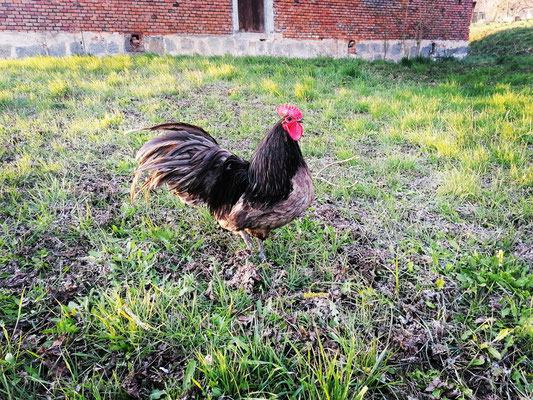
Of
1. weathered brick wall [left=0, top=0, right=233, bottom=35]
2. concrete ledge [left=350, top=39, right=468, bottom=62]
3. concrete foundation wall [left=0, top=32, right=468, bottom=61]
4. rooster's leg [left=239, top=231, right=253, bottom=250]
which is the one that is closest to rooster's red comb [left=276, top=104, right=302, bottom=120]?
rooster's leg [left=239, top=231, right=253, bottom=250]

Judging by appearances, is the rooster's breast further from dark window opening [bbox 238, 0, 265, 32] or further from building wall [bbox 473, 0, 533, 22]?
building wall [bbox 473, 0, 533, 22]

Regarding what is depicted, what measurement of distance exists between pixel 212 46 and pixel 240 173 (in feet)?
33.7

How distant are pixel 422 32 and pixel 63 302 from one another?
17.3 meters

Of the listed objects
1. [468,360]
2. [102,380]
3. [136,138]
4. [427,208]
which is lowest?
[468,360]

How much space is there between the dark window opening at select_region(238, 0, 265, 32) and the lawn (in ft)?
28.3

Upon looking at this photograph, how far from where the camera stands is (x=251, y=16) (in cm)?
1143

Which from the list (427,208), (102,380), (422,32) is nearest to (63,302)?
(102,380)

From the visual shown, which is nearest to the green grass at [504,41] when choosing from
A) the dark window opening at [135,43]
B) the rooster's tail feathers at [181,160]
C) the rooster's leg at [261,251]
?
the dark window opening at [135,43]

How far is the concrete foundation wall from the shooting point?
28.9 feet

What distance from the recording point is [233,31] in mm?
10898

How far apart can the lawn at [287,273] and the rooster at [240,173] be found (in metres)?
0.43

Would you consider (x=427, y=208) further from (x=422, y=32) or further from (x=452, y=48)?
(x=452, y=48)

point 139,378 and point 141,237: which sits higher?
point 141,237

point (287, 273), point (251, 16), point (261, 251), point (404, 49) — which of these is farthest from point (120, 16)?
point (404, 49)
